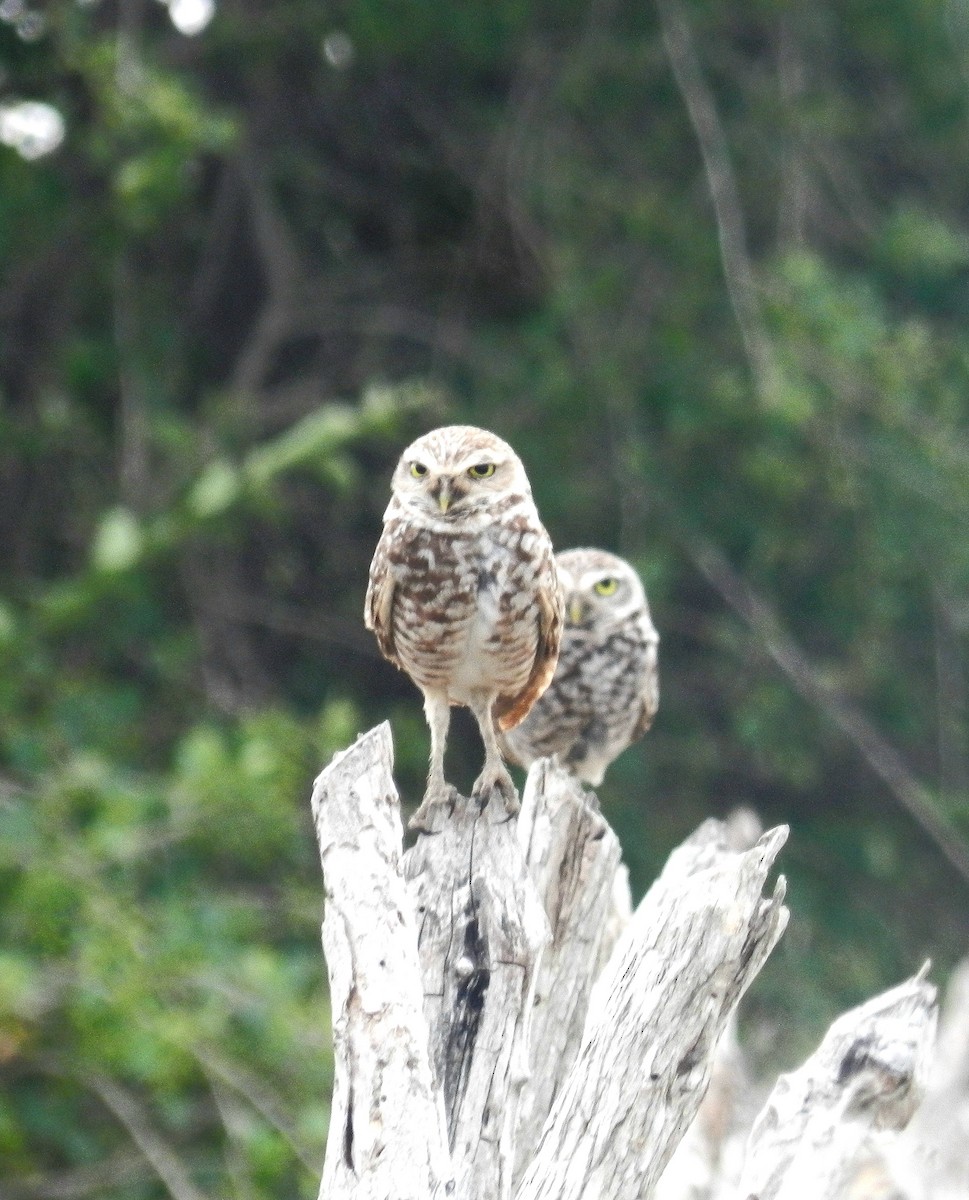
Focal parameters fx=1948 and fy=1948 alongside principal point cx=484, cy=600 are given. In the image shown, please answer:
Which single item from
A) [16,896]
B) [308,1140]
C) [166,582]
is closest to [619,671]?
[308,1140]

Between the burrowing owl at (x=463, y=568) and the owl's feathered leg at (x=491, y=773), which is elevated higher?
the burrowing owl at (x=463, y=568)

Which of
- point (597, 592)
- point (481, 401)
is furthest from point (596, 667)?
point (481, 401)

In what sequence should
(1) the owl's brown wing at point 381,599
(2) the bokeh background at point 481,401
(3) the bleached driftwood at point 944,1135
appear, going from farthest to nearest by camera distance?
(2) the bokeh background at point 481,401 → (1) the owl's brown wing at point 381,599 → (3) the bleached driftwood at point 944,1135

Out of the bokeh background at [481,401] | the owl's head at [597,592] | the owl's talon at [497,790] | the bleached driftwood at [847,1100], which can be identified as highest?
the bokeh background at [481,401]

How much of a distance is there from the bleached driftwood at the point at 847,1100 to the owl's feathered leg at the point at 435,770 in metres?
0.81

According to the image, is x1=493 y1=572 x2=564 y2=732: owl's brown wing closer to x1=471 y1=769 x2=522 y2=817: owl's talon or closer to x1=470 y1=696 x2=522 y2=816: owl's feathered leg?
x1=470 y1=696 x2=522 y2=816: owl's feathered leg

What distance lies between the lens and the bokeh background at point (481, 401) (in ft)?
22.9

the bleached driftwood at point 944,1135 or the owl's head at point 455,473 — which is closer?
the bleached driftwood at point 944,1135

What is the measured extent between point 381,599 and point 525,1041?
1.00 metres

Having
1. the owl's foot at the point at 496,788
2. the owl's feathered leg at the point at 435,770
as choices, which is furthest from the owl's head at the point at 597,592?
the owl's foot at the point at 496,788

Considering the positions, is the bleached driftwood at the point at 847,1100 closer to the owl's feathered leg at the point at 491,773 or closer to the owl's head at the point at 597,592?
the owl's feathered leg at the point at 491,773

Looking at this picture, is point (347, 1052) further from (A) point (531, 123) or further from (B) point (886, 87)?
→ (B) point (886, 87)

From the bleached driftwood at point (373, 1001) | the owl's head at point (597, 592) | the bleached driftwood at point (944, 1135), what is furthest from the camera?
the owl's head at point (597, 592)

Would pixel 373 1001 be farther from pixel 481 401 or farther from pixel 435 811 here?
pixel 481 401
